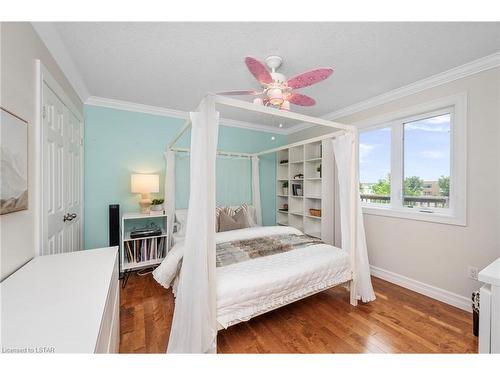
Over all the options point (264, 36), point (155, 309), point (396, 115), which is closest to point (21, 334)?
point (155, 309)

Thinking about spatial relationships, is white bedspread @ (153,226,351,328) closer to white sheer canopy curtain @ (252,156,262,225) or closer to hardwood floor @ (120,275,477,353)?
hardwood floor @ (120,275,477,353)

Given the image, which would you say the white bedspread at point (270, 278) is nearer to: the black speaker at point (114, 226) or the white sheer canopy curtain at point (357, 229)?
the white sheer canopy curtain at point (357, 229)

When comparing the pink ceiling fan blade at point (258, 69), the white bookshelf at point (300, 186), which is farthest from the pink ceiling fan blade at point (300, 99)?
the white bookshelf at point (300, 186)

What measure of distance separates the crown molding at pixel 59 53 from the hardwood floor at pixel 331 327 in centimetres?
237

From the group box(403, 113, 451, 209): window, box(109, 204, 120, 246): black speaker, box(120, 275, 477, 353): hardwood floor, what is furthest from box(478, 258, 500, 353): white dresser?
box(109, 204, 120, 246): black speaker

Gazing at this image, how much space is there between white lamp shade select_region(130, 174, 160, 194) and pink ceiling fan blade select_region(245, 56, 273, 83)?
2.02 metres

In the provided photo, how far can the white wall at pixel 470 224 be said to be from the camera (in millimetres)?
1960

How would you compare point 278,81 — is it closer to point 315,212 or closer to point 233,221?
point 233,221

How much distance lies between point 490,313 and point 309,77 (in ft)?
5.83

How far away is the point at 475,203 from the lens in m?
2.07

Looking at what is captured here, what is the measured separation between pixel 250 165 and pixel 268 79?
2.21 meters

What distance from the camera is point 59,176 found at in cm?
190

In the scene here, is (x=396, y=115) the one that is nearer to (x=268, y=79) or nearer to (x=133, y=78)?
(x=268, y=79)

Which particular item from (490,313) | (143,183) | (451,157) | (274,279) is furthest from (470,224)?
(143,183)
